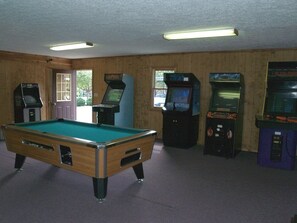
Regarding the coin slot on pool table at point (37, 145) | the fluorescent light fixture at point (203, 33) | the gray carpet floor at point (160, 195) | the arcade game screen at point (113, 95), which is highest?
the fluorescent light fixture at point (203, 33)

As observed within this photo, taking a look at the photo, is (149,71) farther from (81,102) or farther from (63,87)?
(81,102)

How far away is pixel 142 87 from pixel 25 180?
4.10 meters

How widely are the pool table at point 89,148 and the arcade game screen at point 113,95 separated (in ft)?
8.26

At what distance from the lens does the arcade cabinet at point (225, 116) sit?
5.11 meters

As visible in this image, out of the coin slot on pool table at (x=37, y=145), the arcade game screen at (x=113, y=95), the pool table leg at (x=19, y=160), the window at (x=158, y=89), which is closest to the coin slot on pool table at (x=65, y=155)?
the coin slot on pool table at (x=37, y=145)

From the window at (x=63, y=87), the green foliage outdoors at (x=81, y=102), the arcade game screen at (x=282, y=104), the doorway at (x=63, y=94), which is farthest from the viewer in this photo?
the green foliage outdoors at (x=81, y=102)

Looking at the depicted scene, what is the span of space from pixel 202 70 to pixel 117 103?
2339mm

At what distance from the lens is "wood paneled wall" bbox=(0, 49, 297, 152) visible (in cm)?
558

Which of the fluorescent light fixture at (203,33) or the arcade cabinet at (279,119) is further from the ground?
the fluorescent light fixture at (203,33)

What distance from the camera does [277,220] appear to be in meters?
2.81

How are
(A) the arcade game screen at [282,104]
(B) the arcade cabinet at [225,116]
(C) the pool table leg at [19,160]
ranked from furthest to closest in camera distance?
(B) the arcade cabinet at [225,116] < (A) the arcade game screen at [282,104] < (C) the pool table leg at [19,160]

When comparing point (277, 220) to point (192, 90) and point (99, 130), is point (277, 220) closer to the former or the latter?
point (99, 130)

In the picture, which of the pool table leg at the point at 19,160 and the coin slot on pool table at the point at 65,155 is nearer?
the coin slot on pool table at the point at 65,155

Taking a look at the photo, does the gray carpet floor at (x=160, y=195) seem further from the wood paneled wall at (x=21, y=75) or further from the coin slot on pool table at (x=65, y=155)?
the wood paneled wall at (x=21, y=75)
